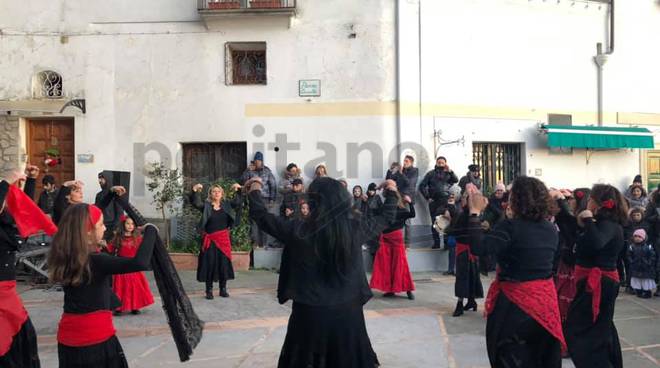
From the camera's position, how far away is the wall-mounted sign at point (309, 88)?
479 inches

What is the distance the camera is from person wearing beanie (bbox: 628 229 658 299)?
9062mm

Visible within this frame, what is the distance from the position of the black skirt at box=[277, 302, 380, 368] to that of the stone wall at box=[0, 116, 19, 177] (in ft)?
35.0

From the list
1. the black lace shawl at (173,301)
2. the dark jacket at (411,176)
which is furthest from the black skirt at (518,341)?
the dark jacket at (411,176)

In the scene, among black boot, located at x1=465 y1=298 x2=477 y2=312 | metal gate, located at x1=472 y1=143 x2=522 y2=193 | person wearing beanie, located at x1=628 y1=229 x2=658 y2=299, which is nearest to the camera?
black boot, located at x1=465 y1=298 x2=477 y2=312

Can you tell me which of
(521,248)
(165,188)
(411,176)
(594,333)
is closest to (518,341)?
(521,248)

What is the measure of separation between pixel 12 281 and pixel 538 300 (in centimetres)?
397

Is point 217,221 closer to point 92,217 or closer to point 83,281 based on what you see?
point 92,217

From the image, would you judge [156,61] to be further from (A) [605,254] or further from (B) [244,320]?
(A) [605,254]

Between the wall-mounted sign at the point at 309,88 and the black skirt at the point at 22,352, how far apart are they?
8.27m

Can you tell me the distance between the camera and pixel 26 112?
39.4 feet

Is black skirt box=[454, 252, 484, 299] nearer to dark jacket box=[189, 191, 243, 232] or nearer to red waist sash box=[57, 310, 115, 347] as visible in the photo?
dark jacket box=[189, 191, 243, 232]

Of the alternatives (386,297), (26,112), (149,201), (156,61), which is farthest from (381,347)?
(26,112)

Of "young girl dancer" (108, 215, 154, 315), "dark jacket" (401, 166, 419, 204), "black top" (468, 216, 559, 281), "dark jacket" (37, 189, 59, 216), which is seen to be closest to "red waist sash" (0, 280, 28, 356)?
"young girl dancer" (108, 215, 154, 315)

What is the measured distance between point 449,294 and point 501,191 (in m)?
2.29
